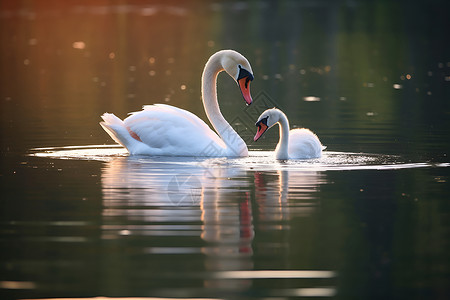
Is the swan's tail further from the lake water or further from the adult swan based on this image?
the lake water

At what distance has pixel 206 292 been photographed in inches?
278

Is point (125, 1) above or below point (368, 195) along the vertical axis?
above

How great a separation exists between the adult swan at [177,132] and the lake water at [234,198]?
0.26 meters

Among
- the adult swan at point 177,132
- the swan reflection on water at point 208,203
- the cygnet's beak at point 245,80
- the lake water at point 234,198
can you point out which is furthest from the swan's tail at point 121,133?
the cygnet's beak at point 245,80

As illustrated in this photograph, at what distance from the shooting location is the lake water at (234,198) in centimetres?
750

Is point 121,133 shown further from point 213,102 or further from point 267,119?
point 267,119

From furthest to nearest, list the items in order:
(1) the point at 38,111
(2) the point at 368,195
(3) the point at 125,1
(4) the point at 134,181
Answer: (3) the point at 125,1, (1) the point at 38,111, (4) the point at 134,181, (2) the point at 368,195

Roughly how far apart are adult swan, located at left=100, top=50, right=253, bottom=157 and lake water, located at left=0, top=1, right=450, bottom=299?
26 centimetres

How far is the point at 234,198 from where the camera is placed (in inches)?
410

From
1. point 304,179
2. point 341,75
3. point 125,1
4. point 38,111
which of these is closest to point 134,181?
point 304,179

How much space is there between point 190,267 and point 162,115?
618 cm

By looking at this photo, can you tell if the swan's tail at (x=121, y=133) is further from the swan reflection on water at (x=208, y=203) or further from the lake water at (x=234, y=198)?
the swan reflection on water at (x=208, y=203)

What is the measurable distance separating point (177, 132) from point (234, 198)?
127 inches

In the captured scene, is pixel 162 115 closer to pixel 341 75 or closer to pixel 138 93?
pixel 138 93
